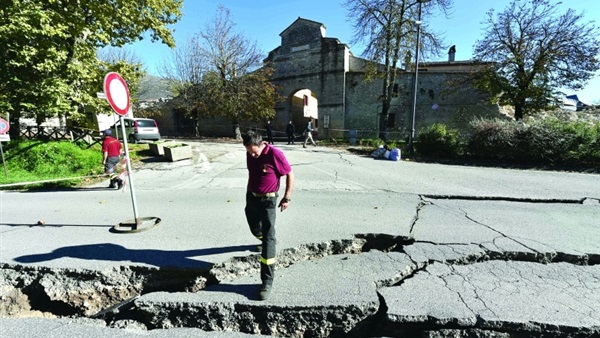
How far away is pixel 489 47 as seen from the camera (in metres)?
17.6

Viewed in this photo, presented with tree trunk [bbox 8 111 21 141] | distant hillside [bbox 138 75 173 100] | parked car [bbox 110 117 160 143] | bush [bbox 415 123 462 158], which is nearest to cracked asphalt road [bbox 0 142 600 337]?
bush [bbox 415 123 462 158]

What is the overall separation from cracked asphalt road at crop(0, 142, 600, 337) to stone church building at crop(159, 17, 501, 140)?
15.9 m

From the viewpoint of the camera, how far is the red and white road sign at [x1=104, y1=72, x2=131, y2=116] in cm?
442

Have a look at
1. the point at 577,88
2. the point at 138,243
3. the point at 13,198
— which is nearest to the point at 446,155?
the point at 577,88

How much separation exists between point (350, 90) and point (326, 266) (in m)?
22.5

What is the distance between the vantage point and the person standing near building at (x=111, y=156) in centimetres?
820

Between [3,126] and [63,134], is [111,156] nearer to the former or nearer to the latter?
[3,126]

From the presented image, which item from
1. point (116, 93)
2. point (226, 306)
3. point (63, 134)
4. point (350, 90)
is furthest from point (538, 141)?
point (63, 134)

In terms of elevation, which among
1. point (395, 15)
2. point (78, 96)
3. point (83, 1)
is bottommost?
point (78, 96)

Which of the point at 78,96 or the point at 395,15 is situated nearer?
the point at 78,96

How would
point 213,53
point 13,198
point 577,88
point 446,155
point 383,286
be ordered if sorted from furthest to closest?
point 213,53 < point 577,88 < point 446,155 < point 13,198 < point 383,286

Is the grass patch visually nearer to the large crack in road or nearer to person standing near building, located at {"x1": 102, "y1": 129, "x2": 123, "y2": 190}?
person standing near building, located at {"x1": 102, "y1": 129, "x2": 123, "y2": 190}

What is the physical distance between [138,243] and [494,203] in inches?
286

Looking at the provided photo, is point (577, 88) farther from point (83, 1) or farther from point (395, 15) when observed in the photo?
point (83, 1)
